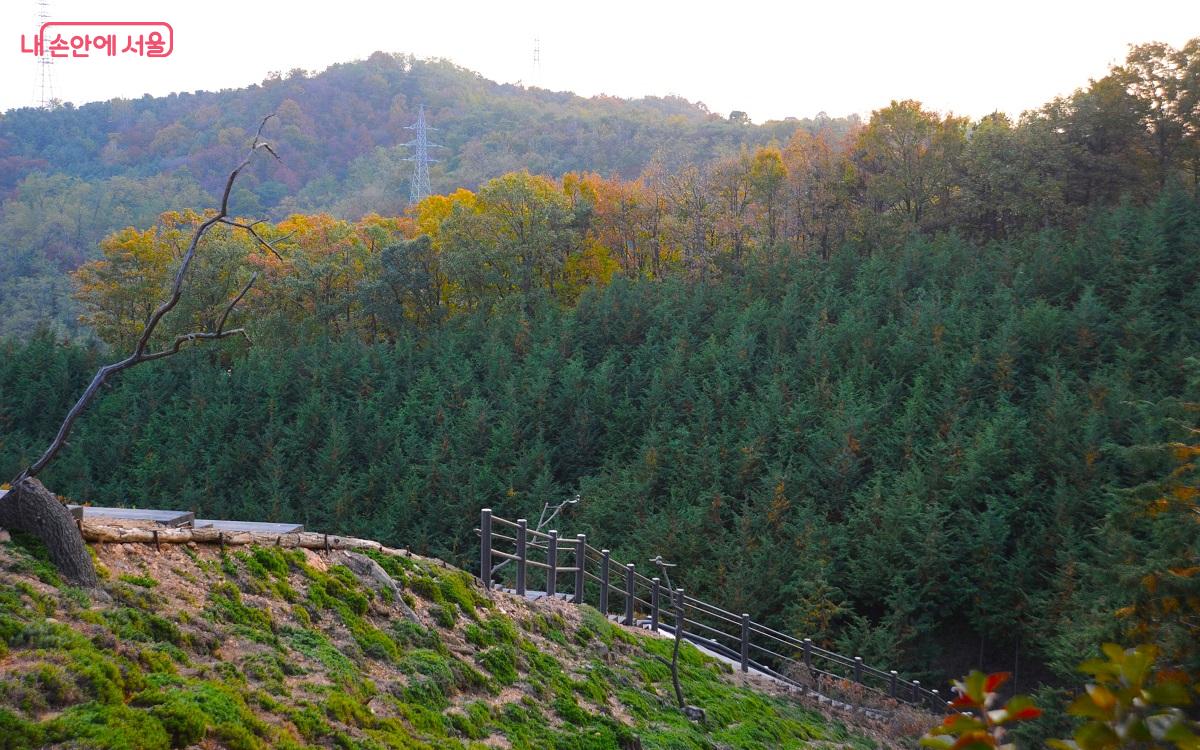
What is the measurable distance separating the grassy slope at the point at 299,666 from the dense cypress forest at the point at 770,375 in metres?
8.77

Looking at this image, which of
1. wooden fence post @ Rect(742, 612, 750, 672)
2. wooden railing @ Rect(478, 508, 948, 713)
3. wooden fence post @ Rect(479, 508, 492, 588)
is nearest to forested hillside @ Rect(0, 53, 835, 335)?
wooden railing @ Rect(478, 508, 948, 713)

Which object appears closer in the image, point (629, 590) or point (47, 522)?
point (47, 522)

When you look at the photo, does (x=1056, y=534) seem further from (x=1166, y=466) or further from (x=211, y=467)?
(x=211, y=467)

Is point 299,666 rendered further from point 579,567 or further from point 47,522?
point 579,567

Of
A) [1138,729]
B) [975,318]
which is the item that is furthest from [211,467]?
[1138,729]

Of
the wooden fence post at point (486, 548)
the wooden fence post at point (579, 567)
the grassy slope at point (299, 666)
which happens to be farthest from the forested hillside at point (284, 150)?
the grassy slope at point (299, 666)

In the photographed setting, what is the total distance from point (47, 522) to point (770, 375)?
26.3 metres

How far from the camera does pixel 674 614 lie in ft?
35.9

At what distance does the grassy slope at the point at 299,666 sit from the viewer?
14.5ft

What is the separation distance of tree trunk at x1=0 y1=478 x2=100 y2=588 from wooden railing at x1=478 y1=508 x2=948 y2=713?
3933mm

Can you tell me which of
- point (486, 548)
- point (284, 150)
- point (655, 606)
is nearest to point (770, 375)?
point (655, 606)

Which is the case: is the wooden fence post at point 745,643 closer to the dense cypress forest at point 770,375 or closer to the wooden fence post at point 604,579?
→ the wooden fence post at point 604,579

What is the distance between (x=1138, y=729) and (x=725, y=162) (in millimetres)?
42598

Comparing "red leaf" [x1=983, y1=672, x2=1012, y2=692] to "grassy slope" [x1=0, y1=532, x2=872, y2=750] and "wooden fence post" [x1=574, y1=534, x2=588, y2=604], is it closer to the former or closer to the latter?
"grassy slope" [x1=0, y1=532, x2=872, y2=750]
